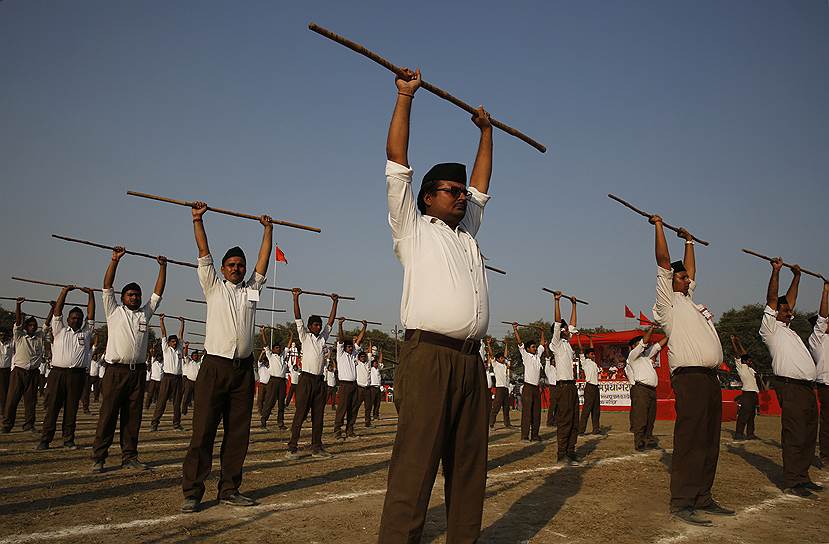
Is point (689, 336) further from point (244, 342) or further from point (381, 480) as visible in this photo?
A: point (244, 342)

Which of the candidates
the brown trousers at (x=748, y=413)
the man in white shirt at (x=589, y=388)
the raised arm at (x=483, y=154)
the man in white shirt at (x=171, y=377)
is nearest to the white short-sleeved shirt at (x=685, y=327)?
the raised arm at (x=483, y=154)

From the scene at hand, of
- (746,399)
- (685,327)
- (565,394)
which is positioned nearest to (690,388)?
(685,327)

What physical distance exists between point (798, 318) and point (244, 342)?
60.4 metres

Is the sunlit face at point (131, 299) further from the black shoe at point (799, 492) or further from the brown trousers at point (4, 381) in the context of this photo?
the black shoe at point (799, 492)

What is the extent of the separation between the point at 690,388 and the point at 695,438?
56 cm

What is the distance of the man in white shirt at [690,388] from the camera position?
6230 millimetres

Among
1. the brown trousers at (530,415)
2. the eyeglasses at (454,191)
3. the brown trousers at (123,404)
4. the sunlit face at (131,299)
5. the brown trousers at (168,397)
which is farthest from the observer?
the brown trousers at (168,397)

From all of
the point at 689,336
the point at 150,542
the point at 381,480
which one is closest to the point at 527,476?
the point at 381,480

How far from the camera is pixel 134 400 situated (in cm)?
873

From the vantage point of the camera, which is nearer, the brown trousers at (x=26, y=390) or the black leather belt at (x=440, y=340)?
the black leather belt at (x=440, y=340)

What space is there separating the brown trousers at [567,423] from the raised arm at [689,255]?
4.41 m

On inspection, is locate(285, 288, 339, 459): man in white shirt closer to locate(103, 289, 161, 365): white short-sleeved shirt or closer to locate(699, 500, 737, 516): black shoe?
locate(103, 289, 161, 365): white short-sleeved shirt

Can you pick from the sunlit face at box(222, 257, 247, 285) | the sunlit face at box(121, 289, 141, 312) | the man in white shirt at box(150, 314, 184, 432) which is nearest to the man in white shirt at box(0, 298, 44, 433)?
the man in white shirt at box(150, 314, 184, 432)

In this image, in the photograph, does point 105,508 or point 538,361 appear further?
point 538,361
